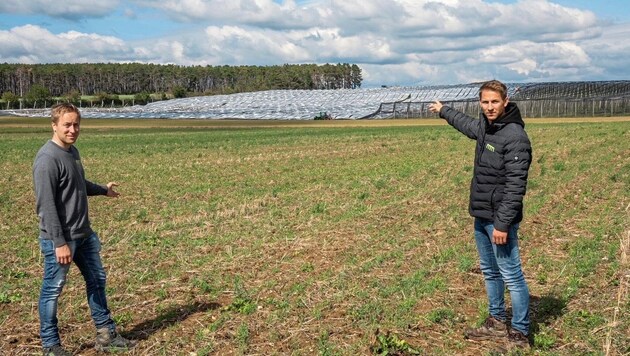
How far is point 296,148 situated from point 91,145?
1104cm

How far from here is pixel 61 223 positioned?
582 cm

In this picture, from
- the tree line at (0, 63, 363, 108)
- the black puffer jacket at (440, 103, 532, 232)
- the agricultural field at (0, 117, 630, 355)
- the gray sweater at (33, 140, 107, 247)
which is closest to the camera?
the gray sweater at (33, 140, 107, 247)

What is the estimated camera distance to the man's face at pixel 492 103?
578 centimetres

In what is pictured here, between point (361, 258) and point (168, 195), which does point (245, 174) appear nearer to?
point (168, 195)

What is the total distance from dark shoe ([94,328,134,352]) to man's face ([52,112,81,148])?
5.58ft

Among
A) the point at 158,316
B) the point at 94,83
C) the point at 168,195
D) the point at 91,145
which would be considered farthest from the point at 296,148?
the point at 94,83

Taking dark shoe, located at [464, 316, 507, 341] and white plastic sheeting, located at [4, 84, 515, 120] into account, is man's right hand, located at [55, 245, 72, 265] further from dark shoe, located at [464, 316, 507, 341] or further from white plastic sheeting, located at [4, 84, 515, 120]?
white plastic sheeting, located at [4, 84, 515, 120]

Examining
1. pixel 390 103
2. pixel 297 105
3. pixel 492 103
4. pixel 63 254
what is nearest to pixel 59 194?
pixel 63 254

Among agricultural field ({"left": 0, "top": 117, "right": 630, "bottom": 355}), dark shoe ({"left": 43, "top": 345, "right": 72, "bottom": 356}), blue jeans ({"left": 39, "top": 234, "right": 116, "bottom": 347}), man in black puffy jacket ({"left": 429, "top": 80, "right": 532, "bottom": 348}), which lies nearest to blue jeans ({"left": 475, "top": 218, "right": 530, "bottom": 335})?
man in black puffy jacket ({"left": 429, "top": 80, "right": 532, "bottom": 348})

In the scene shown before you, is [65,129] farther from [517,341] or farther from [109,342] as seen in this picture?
[517,341]

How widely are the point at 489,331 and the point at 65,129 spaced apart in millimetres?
4007

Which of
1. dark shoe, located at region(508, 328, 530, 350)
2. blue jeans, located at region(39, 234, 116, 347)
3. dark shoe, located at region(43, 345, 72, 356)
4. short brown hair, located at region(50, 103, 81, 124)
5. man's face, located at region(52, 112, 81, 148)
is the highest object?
short brown hair, located at region(50, 103, 81, 124)

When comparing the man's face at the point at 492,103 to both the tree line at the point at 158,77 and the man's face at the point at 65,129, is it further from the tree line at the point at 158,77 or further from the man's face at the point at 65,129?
the tree line at the point at 158,77

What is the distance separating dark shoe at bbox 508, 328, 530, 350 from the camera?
6.06 meters
